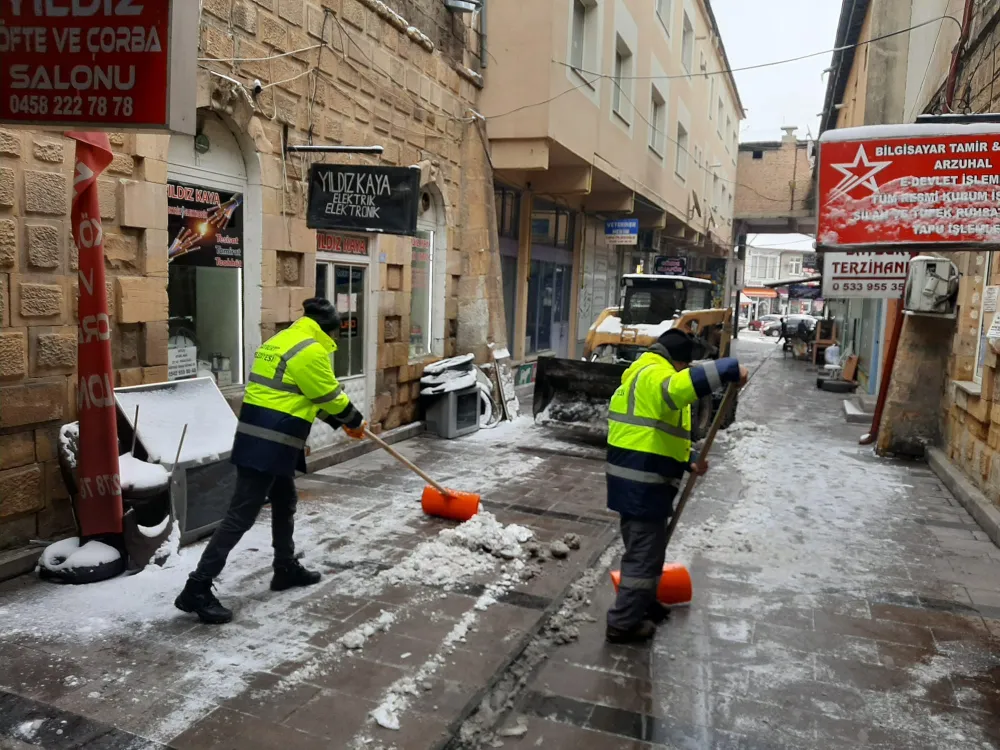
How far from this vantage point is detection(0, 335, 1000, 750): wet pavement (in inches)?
137

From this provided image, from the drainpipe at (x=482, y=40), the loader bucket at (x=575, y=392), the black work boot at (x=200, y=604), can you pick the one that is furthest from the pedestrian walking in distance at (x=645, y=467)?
the drainpipe at (x=482, y=40)

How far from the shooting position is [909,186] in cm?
516

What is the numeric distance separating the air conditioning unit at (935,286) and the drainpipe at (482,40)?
6.73 m

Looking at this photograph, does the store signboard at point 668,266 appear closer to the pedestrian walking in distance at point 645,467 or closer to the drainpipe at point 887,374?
the drainpipe at point 887,374

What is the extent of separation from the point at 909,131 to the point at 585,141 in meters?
8.77

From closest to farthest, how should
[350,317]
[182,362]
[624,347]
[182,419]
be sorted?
[182,419]
[182,362]
[350,317]
[624,347]

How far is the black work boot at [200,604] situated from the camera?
4316 mm

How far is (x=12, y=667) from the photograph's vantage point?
12.2 feet

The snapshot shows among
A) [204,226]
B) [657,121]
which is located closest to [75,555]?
[204,226]

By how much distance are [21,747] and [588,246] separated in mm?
17576

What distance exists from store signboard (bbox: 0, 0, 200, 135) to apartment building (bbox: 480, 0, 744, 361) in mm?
8598

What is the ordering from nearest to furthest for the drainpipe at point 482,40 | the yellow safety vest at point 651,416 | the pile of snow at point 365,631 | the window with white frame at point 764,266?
1. the pile of snow at point 365,631
2. the yellow safety vest at point 651,416
3. the drainpipe at point 482,40
4. the window with white frame at point 764,266

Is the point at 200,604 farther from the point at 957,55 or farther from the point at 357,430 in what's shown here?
the point at 957,55

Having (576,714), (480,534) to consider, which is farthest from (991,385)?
(576,714)
